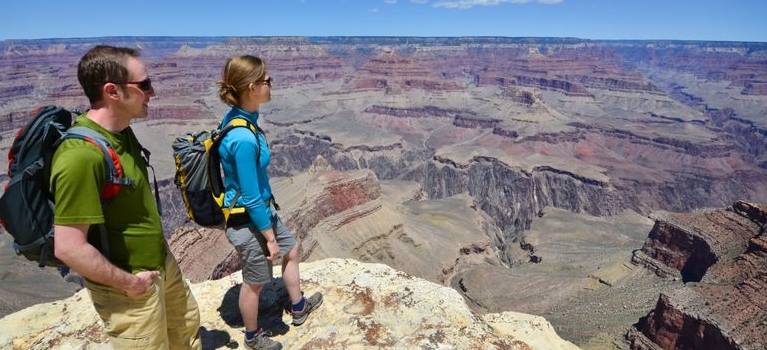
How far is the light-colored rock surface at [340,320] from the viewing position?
6926mm

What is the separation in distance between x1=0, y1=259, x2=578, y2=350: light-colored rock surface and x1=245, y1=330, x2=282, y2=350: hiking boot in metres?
0.34

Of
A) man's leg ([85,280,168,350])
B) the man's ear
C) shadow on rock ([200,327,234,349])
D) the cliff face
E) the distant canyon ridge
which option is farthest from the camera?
the distant canyon ridge

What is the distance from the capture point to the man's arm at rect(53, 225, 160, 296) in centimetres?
363

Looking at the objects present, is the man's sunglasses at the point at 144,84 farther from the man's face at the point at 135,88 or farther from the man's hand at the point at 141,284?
the man's hand at the point at 141,284

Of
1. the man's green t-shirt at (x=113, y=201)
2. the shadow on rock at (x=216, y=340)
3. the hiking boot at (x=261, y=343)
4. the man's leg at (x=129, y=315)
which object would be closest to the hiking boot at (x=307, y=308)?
the hiking boot at (x=261, y=343)

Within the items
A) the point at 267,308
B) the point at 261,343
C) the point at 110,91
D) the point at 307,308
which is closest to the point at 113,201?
the point at 110,91

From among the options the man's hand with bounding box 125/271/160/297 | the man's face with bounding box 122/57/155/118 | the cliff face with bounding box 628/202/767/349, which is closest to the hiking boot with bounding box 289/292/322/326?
the man's hand with bounding box 125/271/160/297

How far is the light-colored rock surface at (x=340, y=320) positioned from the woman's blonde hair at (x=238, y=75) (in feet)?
12.1

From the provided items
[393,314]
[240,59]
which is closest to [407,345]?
[393,314]

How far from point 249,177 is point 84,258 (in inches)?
73.6

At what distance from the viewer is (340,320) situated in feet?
24.1

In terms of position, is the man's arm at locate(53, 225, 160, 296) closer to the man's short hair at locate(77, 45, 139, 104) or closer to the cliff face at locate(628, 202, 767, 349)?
the man's short hair at locate(77, 45, 139, 104)

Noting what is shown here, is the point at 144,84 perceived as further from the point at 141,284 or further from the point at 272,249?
the point at 272,249

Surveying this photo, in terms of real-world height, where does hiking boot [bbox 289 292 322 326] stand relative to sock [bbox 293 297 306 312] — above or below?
below
